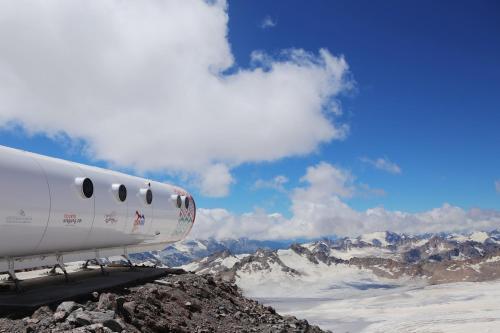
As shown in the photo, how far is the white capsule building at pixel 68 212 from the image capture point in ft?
55.4

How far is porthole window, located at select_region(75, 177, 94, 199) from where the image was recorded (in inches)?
801

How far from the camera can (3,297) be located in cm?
1720

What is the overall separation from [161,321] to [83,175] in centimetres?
789

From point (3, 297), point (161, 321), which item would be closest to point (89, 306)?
point (161, 321)

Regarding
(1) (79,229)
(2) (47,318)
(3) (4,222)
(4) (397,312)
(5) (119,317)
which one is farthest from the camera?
(4) (397,312)

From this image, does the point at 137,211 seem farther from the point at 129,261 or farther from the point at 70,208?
the point at 70,208

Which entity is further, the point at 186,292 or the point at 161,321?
the point at 186,292

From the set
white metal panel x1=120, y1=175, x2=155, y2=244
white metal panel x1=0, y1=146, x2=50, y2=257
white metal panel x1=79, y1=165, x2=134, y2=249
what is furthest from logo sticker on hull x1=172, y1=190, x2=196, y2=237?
white metal panel x1=0, y1=146, x2=50, y2=257

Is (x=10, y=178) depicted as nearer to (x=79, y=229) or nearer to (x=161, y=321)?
(x=79, y=229)

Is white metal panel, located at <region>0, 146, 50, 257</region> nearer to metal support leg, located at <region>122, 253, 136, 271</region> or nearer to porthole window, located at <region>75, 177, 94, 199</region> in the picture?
porthole window, located at <region>75, 177, 94, 199</region>

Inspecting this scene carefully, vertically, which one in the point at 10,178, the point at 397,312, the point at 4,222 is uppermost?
the point at 10,178

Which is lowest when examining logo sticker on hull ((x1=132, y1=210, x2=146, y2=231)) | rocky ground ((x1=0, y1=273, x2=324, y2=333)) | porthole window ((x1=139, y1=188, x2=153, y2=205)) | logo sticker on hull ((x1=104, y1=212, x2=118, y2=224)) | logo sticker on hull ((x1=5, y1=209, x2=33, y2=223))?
rocky ground ((x1=0, y1=273, x2=324, y2=333))

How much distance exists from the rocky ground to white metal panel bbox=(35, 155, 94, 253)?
113 inches

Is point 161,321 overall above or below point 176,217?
below
